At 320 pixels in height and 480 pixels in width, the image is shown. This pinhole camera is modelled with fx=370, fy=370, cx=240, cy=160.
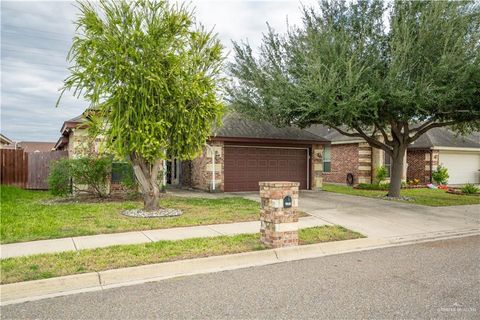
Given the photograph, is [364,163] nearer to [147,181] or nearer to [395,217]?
[395,217]

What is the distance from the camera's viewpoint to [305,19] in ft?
45.8

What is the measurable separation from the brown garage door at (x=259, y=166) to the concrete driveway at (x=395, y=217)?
4.46 metres

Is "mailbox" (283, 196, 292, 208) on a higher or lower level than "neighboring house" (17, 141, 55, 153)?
lower

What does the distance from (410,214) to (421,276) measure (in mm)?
6257

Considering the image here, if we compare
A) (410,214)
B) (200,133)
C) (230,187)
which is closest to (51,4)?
(200,133)

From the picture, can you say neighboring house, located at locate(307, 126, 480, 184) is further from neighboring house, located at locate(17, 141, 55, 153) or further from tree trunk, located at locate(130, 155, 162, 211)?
neighboring house, located at locate(17, 141, 55, 153)

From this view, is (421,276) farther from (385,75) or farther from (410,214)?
(385,75)

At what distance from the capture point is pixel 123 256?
6105mm

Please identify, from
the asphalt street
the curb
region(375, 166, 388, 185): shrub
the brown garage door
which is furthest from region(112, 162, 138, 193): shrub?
region(375, 166, 388, 185): shrub

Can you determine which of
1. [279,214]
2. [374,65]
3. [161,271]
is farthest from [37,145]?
[161,271]

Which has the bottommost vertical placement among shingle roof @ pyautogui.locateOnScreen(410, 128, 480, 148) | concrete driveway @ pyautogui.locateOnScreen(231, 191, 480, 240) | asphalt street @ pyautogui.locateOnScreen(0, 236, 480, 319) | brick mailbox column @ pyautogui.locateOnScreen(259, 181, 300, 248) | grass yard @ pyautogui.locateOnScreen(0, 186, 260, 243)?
asphalt street @ pyautogui.locateOnScreen(0, 236, 480, 319)

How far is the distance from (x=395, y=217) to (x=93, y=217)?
8.39 m

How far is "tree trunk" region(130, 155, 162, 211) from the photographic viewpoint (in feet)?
36.0

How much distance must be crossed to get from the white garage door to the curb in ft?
65.0
